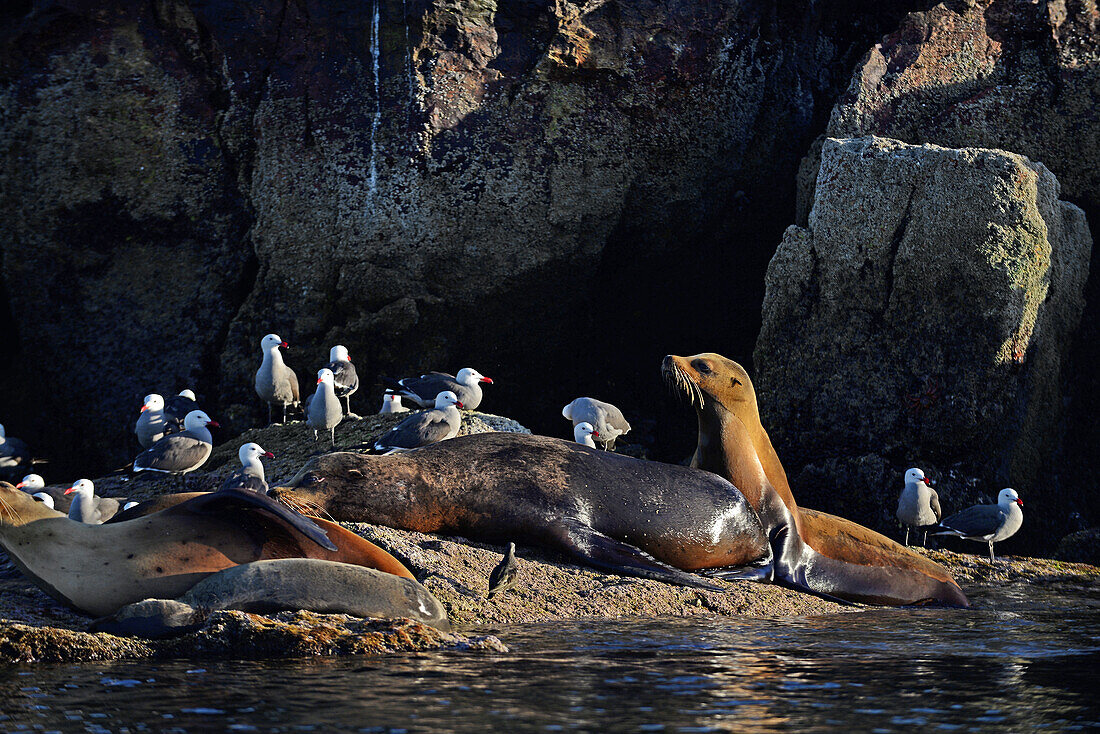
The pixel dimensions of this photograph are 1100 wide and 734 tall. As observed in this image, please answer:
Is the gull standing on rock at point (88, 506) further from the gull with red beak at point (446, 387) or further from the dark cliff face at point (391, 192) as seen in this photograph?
the dark cliff face at point (391, 192)

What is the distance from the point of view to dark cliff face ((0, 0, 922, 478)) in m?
10.3

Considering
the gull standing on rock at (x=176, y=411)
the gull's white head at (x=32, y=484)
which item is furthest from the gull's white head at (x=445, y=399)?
the gull's white head at (x=32, y=484)

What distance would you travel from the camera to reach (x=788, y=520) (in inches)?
260

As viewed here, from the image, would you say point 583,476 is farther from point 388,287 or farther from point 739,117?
point 739,117

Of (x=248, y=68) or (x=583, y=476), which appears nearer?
(x=583, y=476)

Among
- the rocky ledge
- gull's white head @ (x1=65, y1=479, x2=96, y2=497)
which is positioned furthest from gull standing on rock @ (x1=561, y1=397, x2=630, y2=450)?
gull's white head @ (x1=65, y1=479, x2=96, y2=497)

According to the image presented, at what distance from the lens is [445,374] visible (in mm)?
10023

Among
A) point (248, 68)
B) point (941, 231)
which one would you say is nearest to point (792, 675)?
point (941, 231)

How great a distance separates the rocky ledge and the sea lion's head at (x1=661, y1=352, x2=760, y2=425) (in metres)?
1.21

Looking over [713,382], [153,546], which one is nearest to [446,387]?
[713,382]

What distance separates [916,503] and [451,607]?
13.6ft

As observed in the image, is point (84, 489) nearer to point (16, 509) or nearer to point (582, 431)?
point (16, 509)

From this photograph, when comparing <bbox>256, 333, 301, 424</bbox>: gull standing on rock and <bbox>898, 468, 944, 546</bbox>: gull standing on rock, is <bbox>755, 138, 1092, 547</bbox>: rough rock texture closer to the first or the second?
<bbox>898, 468, 944, 546</bbox>: gull standing on rock

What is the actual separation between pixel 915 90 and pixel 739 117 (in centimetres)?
144
